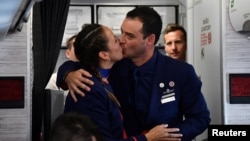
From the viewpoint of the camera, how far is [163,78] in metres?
2.34

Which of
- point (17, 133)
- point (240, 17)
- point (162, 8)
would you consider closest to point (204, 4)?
point (240, 17)

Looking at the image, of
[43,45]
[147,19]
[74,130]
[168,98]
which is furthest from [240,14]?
[74,130]

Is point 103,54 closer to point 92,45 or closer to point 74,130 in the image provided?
point 92,45

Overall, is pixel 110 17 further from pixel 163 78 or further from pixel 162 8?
pixel 163 78

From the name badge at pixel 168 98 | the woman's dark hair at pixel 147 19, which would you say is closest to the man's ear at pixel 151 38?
the woman's dark hair at pixel 147 19

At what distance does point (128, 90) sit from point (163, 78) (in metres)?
0.19

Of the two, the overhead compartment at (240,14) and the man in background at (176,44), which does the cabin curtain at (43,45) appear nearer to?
the man in background at (176,44)

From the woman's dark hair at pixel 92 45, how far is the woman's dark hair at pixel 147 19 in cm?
27

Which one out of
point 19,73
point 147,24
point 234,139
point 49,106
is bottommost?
point 234,139

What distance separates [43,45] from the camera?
12.3 ft

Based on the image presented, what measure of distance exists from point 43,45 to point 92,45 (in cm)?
168

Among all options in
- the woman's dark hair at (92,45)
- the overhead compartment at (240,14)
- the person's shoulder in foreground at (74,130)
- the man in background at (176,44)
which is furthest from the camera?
the man in background at (176,44)

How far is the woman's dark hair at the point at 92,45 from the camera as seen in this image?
83.9 inches

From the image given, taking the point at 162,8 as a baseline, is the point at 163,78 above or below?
below
